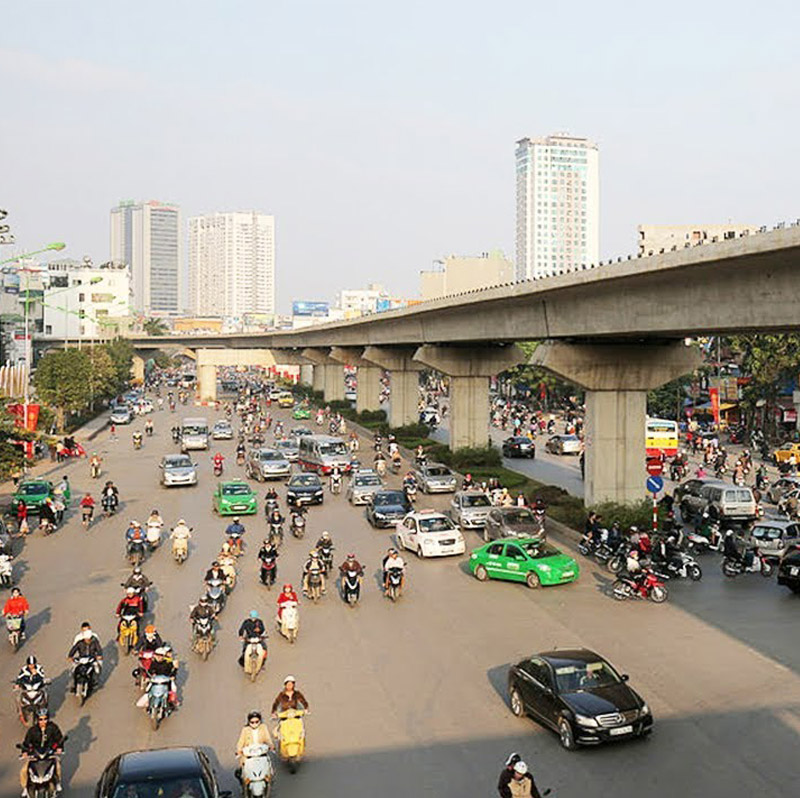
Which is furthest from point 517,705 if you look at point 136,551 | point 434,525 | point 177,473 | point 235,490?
point 177,473

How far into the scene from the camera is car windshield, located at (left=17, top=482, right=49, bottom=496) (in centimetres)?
3741

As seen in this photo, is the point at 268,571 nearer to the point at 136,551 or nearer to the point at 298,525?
the point at 136,551

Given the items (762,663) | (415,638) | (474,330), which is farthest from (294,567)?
(474,330)

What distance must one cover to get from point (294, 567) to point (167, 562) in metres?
4.02

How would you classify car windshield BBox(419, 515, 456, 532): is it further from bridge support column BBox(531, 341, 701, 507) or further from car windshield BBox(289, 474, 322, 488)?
car windshield BBox(289, 474, 322, 488)

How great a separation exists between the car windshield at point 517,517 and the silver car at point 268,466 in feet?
60.2

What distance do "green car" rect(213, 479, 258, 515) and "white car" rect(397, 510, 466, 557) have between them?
862 centimetres

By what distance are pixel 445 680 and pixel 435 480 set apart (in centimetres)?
2593

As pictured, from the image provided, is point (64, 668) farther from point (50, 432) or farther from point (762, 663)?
point (50, 432)

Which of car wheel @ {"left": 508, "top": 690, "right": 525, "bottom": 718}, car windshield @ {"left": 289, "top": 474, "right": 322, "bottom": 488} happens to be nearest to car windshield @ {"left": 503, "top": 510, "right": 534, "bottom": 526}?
car windshield @ {"left": 289, "top": 474, "right": 322, "bottom": 488}

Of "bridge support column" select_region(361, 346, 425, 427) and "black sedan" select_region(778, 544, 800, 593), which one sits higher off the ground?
"bridge support column" select_region(361, 346, 425, 427)

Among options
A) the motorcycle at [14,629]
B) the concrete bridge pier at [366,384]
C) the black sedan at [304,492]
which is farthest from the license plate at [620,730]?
the concrete bridge pier at [366,384]

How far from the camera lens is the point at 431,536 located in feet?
96.3

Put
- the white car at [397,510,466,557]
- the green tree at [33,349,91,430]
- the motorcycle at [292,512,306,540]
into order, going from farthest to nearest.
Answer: the green tree at [33,349,91,430], the motorcycle at [292,512,306,540], the white car at [397,510,466,557]
